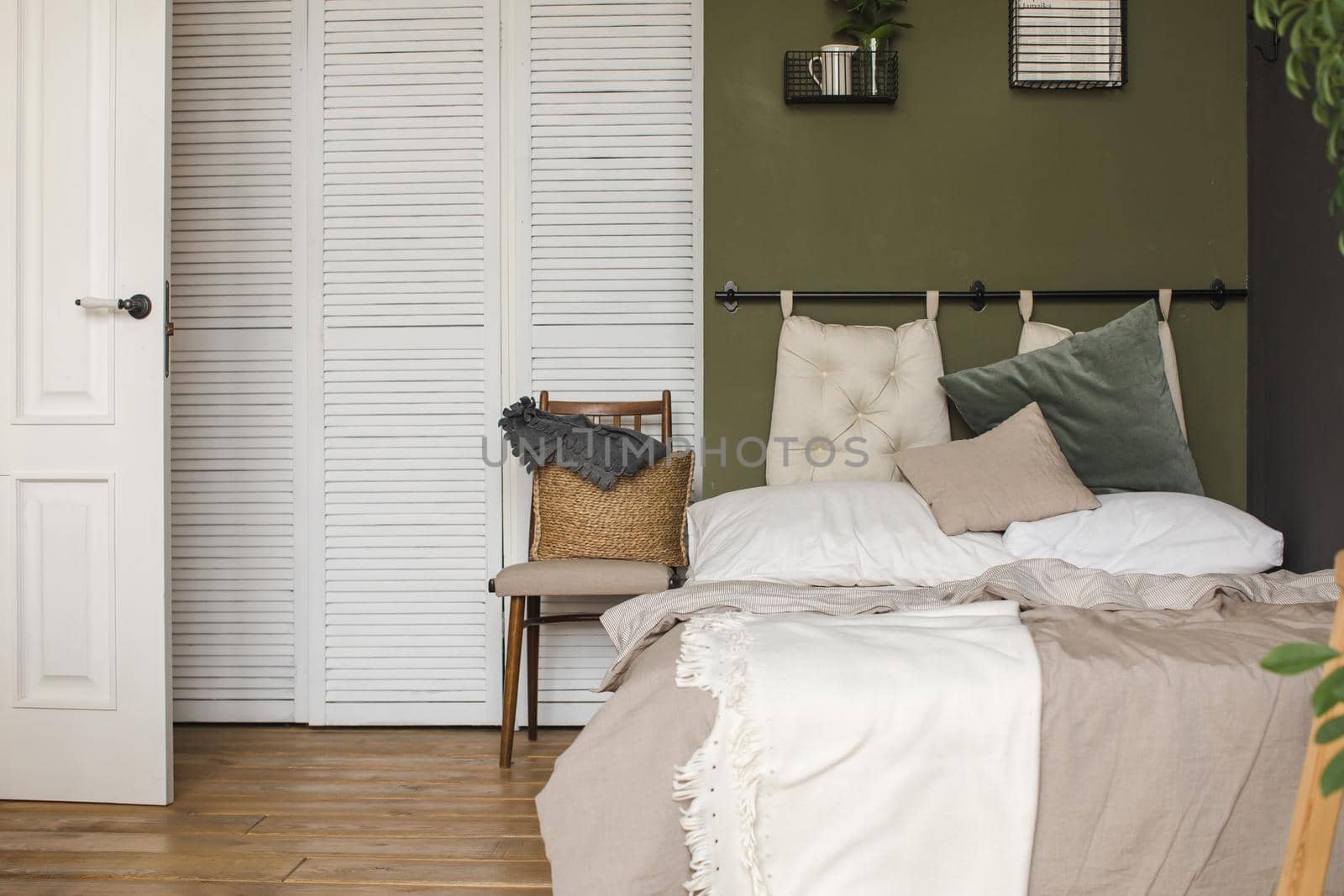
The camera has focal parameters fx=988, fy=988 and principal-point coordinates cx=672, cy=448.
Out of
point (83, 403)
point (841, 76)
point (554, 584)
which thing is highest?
point (841, 76)

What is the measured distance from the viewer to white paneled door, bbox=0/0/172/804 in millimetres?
2260

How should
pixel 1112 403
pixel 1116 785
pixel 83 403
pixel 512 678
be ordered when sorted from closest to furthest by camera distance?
pixel 1116 785 → pixel 83 403 → pixel 1112 403 → pixel 512 678

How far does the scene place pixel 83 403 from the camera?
229 centimetres

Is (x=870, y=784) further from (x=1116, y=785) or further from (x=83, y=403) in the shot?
(x=83, y=403)

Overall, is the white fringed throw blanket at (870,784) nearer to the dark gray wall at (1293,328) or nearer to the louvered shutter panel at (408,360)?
the dark gray wall at (1293,328)

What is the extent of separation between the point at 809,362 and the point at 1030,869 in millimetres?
1588

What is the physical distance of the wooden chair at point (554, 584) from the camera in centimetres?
244

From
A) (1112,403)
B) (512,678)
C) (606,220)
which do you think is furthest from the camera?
(606,220)

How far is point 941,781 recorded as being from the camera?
1.31 meters

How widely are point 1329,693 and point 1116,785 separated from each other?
2.08 feet

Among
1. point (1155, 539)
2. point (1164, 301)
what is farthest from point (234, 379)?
point (1164, 301)

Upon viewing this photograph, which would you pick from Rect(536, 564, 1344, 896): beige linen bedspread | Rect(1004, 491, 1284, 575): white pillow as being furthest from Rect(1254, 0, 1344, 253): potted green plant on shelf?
Rect(1004, 491, 1284, 575): white pillow

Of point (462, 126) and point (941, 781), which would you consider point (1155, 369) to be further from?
point (462, 126)

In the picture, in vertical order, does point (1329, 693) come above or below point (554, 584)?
above
